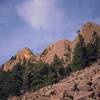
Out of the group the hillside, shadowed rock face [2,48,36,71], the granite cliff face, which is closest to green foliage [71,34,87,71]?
the hillside

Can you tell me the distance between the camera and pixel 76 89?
88125mm

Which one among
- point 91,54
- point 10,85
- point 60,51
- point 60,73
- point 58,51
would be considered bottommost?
point 10,85

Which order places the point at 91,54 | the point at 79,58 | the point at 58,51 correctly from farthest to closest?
the point at 58,51, the point at 91,54, the point at 79,58

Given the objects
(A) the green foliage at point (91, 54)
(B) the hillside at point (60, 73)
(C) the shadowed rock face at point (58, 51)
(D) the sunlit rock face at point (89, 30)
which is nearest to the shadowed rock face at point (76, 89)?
(B) the hillside at point (60, 73)

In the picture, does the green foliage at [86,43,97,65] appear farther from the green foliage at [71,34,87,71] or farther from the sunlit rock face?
the sunlit rock face

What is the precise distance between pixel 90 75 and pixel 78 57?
17384mm

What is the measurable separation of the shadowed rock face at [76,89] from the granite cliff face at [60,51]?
22681 millimetres

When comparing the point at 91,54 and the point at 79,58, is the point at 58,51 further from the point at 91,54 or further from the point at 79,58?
the point at 91,54

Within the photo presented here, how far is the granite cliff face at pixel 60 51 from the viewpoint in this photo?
12162 centimetres

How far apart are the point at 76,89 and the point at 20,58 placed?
170 ft

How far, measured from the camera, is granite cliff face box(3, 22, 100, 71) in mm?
121625

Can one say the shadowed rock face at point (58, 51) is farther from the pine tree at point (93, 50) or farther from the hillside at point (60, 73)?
the pine tree at point (93, 50)

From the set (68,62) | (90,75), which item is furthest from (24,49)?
(90,75)

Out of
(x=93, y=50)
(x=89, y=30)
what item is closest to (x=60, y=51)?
(x=89, y=30)
